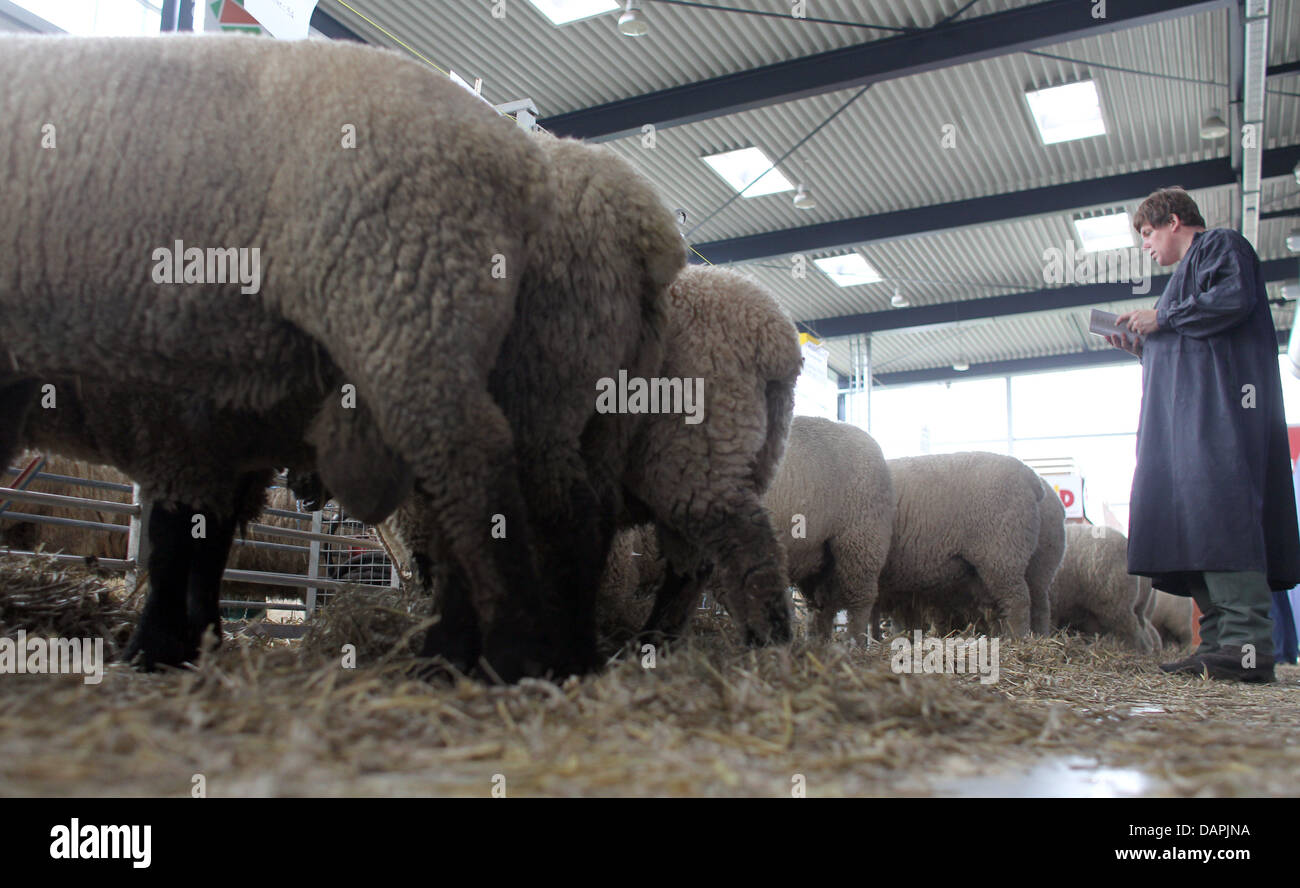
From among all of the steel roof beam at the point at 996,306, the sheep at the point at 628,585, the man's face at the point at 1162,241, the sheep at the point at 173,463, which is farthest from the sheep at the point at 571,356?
the steel roof beam at the point at 996,306

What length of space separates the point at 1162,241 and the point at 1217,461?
0.96 meters

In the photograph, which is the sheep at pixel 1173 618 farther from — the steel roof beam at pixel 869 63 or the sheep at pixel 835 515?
the sheep at pixel 835 515

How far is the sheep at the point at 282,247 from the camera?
1631 mm

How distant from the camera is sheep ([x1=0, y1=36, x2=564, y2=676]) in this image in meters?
1.63

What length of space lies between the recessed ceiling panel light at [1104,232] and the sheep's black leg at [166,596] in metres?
12.0

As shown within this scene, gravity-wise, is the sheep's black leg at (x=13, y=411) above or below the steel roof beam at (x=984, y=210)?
below

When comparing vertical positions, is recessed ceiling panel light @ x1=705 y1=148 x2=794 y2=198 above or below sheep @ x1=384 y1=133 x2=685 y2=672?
above

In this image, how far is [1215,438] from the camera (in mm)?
3363

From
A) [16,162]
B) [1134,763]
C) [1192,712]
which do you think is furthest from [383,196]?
[1192,712]

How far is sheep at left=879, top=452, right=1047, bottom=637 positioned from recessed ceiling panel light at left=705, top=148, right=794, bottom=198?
541cm

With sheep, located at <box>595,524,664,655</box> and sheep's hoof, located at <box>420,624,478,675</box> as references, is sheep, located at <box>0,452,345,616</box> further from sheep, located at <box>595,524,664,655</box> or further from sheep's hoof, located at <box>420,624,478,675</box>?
sheep's hoof, located at <box>420,624,478,675</box>

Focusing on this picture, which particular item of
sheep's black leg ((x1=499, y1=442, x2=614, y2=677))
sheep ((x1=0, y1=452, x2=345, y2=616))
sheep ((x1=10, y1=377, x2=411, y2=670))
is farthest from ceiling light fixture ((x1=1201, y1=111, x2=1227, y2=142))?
sheep ((x1=10, y1=377, x2=411, y2=670))

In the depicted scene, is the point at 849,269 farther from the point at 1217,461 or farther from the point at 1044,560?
the point at 1217,461
